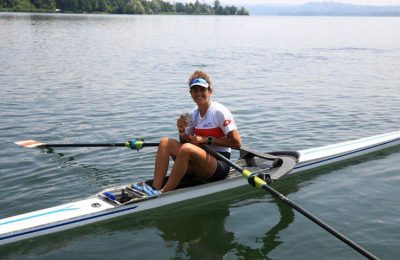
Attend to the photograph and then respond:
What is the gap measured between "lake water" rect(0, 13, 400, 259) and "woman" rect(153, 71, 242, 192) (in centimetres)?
64

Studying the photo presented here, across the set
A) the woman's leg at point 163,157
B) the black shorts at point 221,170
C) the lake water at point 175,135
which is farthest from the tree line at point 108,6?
the black shorts at point 221,170

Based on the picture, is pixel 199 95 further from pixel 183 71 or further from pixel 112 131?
pixel 183 71

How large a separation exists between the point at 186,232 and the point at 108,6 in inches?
5242

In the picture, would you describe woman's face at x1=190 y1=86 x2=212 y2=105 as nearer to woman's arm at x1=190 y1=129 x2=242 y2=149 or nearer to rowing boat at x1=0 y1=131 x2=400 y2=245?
woman's arm at x1=190 y1=129 x2=242 y2=149

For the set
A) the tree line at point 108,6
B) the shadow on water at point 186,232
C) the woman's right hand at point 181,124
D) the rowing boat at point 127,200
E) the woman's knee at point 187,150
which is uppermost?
the tree line at point 108,6

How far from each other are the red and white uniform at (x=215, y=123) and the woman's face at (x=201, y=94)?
19 cm

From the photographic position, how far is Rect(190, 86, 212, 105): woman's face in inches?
265

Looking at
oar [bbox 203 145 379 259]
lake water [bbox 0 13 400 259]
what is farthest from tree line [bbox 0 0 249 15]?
oar [bbox 203 145 379 259]

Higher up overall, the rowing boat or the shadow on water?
the rowing boat

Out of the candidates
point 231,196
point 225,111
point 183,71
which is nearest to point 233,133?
point 225,111

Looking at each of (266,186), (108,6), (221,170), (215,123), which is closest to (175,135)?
(221,170)

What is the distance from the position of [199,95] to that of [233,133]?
0.73 metres

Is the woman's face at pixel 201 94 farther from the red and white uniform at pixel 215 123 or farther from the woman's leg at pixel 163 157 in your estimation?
the woman's leg at pixel 163 157

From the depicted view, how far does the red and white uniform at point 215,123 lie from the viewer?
6848mm
